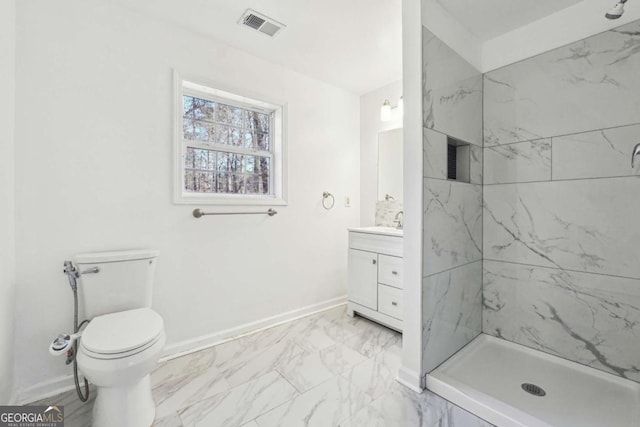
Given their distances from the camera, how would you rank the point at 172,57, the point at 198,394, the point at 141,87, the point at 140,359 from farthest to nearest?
the point at 172,57 → the point at 141,87 → the point at 198,394 → the point at 140,359

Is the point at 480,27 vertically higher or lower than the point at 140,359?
higher

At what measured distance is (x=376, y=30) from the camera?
2.11m

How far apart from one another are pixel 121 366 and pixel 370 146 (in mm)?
2792

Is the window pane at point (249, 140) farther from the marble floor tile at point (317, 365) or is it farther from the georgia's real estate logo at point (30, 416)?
the georgia's real estate logo at point (30, 416)

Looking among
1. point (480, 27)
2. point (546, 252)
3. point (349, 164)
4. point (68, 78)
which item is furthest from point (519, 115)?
point (68, 78)

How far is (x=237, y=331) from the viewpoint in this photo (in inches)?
92.8

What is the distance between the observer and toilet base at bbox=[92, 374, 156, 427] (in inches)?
51.4

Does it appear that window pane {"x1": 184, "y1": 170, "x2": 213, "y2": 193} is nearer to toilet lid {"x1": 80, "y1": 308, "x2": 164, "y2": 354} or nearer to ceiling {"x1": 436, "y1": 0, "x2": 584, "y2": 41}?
toilet lid {"x1": 80, "y1": 308, "x2": 164, "y2": 354}

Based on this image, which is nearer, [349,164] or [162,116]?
[162,116]

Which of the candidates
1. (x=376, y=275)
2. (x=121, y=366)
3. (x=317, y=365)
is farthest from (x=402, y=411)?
(x=121, y=366)

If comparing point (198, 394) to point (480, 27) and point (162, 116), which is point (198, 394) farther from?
point (480, 27)

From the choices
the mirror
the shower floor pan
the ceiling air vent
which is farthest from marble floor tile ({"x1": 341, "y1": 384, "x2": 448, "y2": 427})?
the ceiling air vent

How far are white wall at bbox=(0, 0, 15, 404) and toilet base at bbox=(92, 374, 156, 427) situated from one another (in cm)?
47

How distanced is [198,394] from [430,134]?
2.01m
